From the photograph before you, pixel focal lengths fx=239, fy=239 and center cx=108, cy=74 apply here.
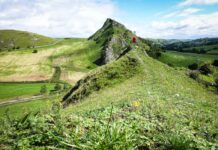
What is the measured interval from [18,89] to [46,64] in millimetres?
55179

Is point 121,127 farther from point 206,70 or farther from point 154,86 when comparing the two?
point 206,70

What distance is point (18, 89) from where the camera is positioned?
111250 mm

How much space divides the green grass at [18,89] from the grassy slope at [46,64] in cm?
1157

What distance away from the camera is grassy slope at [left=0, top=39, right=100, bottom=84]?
454ft

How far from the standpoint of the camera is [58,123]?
753 centimetres

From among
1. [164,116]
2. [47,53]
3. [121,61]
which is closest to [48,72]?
[47,53]

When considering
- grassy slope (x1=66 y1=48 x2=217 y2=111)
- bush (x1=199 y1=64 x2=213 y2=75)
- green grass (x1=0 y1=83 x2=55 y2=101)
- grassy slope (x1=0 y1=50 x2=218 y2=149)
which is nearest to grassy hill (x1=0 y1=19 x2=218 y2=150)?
grassy slope (x1=0 y1=50 x2=218 y2=149)

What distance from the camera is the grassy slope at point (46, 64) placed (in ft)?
454

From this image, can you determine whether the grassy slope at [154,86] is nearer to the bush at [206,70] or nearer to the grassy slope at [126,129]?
the bush at [206,70]

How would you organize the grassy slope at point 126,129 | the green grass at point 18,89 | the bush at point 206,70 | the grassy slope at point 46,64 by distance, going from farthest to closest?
the grassy slope at point 46,64, the green grass at point 18,89, the bush at point 206,70, the grassy slope at point 126,129

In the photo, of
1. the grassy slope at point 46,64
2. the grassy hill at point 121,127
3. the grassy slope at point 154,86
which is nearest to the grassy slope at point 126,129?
the grassy hill at point 121,127

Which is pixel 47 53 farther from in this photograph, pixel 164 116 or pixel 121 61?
pixel 164 116

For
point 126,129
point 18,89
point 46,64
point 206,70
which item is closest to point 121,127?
point 126,129

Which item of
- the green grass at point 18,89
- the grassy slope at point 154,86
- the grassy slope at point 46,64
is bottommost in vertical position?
the green grass at point 18,89
